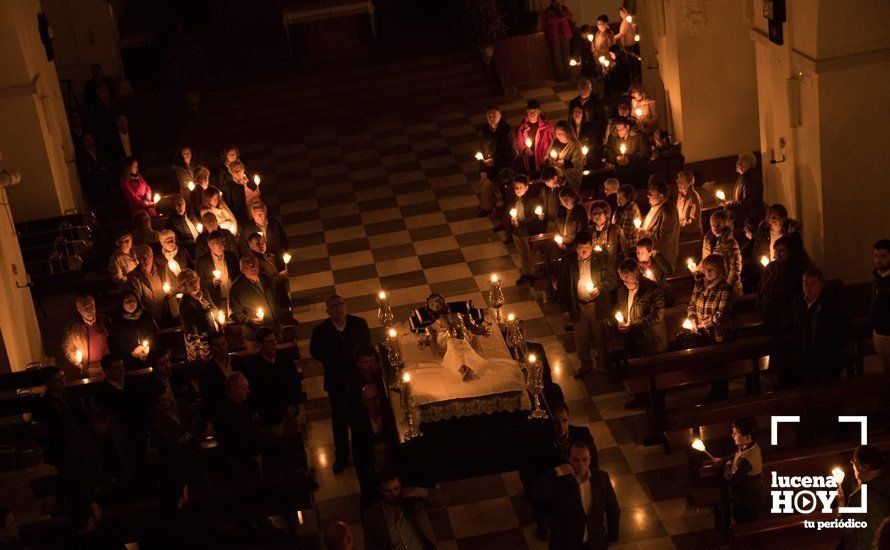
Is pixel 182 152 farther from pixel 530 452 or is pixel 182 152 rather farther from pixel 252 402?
pixel 530 452

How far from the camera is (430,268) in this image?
567 inches

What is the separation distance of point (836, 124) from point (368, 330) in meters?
5.12

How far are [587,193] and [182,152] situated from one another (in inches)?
211

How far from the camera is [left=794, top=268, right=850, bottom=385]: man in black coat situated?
953cm

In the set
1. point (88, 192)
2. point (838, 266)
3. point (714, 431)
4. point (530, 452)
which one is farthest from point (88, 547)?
point (88, 192)

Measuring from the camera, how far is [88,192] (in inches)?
661

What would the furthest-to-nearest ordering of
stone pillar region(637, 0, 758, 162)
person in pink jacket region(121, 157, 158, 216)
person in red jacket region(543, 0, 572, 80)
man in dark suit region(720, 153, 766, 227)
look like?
person in red jacket region(543, 0, 572, 80)
stone pillar region(637, 0, 758, 162)
person in pink jacket region(121, 157, 158, 216)
man in dark suit region(720, 153, 766, 227)

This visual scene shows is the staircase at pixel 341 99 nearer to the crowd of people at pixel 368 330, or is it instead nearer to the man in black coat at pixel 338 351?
the crowd of people at pixel 368 330

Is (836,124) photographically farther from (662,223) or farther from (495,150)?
(495,150)

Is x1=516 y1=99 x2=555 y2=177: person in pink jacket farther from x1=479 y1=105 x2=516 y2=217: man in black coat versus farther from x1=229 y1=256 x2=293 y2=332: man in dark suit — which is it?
x1=229 y1=256 x2=293 y2=332: man in dark suit

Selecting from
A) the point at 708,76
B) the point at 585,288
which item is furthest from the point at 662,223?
the point at 708,76

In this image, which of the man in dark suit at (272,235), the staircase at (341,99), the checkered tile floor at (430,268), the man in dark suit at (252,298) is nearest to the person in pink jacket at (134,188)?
the checkered tile floor at (430,268)

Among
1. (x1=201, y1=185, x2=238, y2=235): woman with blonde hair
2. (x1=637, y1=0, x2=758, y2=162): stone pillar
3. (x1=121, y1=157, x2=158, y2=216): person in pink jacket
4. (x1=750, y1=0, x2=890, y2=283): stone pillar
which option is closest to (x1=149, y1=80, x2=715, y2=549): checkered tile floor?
(x1=201, y1=185, x2=238, y2=235): woman with blonde hair

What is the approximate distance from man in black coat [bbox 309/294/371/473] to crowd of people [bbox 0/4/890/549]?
0.6 inches
